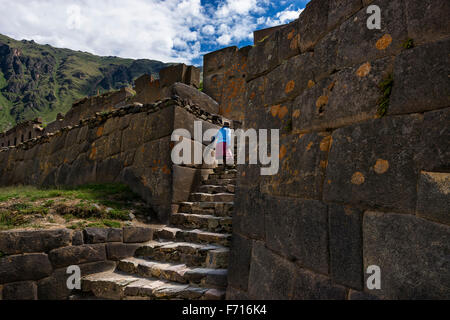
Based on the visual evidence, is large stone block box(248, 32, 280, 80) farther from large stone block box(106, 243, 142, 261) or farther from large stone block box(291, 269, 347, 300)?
large stone block box(106, 243, 142, 261)

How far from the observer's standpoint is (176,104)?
5250 mm

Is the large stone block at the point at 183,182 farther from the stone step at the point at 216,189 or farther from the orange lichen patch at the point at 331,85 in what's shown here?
the orange lichen patch at the point at 331,85

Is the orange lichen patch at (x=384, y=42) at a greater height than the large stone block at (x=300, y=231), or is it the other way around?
the orange lichen patch at (x=384, y=42)

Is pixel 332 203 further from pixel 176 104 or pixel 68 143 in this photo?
pixel 68 143

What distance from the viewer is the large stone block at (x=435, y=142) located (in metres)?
1.32

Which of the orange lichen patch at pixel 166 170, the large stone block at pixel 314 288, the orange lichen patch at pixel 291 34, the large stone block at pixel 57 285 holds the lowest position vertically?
the large stone block at pixel 57 285

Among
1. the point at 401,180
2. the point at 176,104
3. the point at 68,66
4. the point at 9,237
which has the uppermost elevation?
the point at 68,66

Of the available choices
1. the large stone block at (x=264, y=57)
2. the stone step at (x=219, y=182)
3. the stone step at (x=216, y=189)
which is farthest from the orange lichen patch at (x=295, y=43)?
the stone step at (x=219, y=182)

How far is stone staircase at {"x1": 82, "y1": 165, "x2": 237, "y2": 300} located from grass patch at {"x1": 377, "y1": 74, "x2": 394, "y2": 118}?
7.94 ft

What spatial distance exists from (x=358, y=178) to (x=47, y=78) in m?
99.8

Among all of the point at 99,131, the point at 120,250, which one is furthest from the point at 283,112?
the point at 99,131

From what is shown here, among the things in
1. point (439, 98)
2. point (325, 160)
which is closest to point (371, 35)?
point (439, 98)

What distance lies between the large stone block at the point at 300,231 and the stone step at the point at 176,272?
105 centimetres
